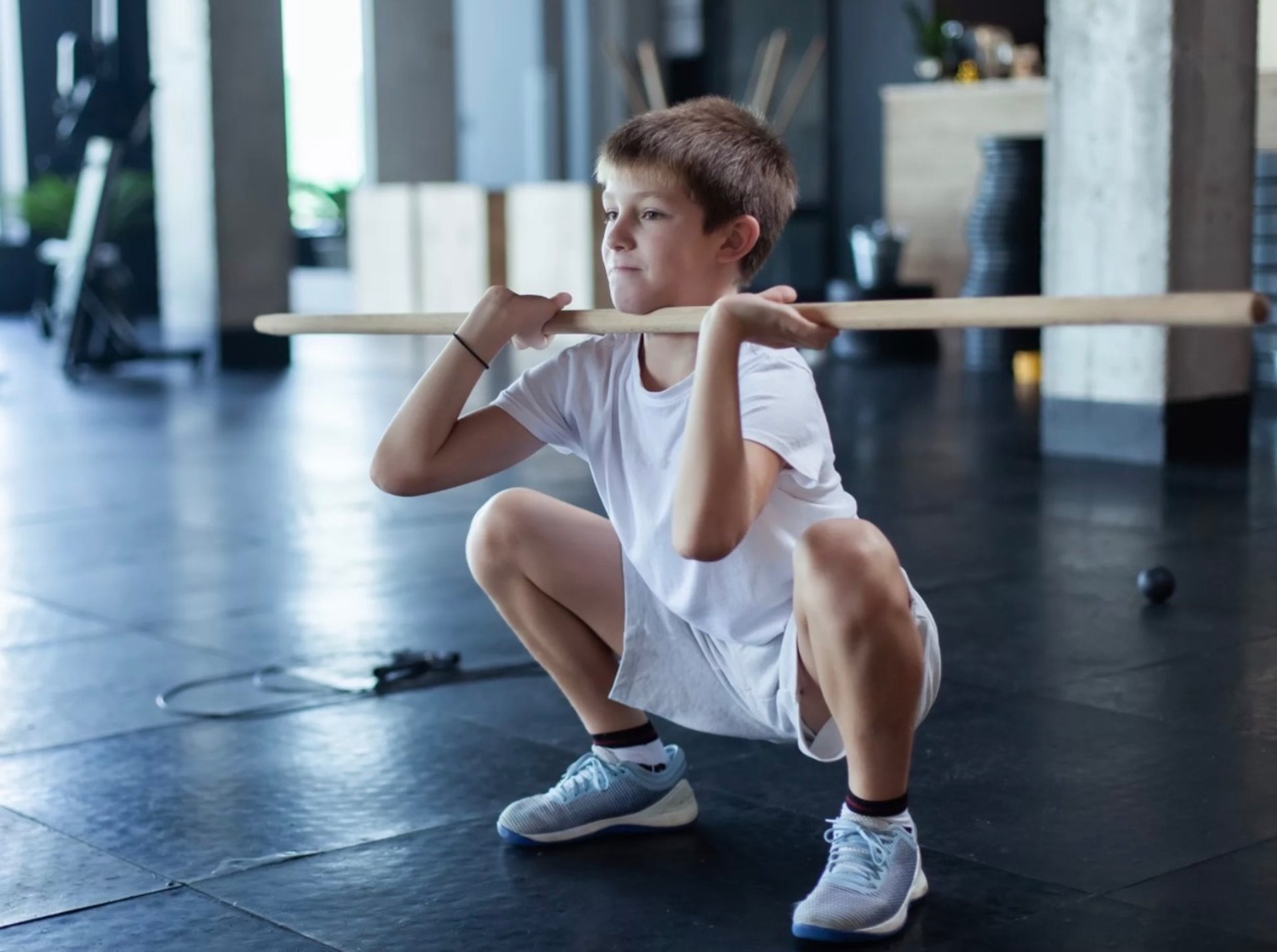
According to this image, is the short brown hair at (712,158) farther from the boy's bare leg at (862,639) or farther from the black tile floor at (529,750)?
the black tile floor at (529,750)

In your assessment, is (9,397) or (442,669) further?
(9,397)

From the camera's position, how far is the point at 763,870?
75.2 inches

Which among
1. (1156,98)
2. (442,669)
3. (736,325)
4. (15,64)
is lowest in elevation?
(442,669)

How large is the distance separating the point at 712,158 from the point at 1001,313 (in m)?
0.47

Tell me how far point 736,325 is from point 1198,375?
142 inches

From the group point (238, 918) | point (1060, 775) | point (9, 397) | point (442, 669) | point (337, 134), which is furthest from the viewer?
point (337, 134)

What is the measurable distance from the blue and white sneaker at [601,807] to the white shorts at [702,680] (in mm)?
100

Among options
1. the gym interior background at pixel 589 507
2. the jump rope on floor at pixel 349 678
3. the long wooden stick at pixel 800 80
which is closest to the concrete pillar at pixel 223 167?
the gym interior background at pixel 589 507

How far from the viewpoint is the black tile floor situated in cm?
180

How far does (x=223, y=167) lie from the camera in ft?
27.9

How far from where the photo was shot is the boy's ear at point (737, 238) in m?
1.86

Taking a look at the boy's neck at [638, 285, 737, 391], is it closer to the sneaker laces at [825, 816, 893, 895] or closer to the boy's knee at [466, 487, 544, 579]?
the boy's knee at [466, 487, 544, 579]

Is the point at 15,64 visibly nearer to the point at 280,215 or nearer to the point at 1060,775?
the point at 280,215

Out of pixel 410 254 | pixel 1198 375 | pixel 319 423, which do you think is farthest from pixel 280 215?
pixel 1198 375
